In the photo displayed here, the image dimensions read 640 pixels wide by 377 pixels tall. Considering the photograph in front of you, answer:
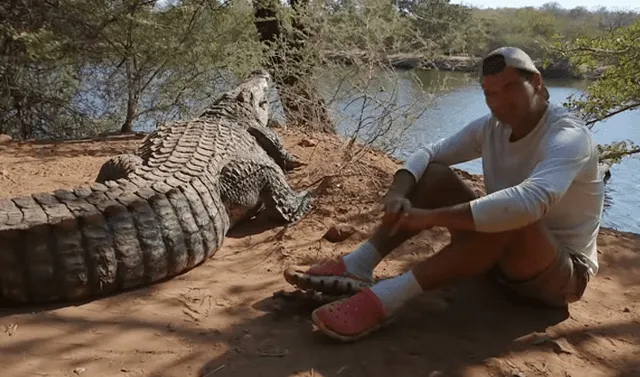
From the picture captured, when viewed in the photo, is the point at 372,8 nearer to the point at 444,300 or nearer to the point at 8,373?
the point at 444,300

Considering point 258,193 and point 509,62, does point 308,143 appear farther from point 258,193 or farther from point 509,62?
point 509,62

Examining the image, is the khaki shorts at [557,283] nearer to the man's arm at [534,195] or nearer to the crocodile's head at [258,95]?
the man's arm at [534,195]

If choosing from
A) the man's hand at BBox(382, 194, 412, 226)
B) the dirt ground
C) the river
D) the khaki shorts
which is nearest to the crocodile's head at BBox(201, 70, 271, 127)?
the river

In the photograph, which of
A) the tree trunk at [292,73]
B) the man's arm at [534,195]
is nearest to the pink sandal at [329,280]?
the man's arm at [534,195]

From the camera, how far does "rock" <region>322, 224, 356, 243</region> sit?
3.18 m

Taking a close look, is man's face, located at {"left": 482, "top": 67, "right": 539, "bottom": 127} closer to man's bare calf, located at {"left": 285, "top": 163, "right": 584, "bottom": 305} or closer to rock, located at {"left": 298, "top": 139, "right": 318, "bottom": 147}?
man's bare calf, located at {"left": 285, "top": 163, "right": 584, "bottom": 305}

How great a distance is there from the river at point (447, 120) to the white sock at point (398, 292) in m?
2.77

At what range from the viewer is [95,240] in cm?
227

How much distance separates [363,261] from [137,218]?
1.00 meters

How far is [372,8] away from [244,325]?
3.75 meters

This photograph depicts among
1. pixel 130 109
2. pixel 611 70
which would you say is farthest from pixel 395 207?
pixel 130 109

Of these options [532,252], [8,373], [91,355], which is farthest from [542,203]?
[8,373]

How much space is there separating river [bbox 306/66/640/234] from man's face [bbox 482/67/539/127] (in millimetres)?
2599

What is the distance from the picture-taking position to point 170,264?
256 centimetres
